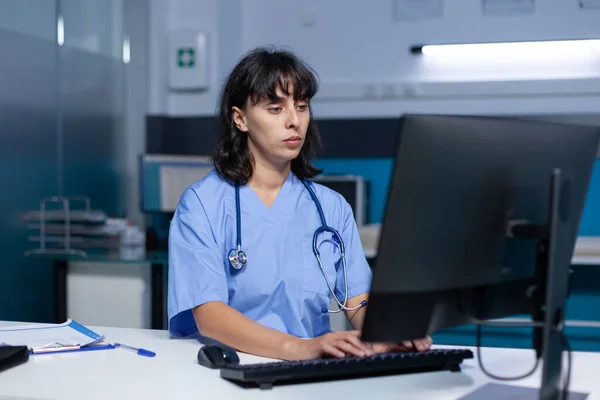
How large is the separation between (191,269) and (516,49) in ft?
8.13

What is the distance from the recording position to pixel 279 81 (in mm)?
1599

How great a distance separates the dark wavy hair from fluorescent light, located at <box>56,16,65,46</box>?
6.05 feet

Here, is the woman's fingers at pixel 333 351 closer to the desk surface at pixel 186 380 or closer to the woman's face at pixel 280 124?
the desk surface at pixel 186 380

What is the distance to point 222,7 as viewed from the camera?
12.2ft

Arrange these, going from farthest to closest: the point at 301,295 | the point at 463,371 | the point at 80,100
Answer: the point at 80,100
the point at 301,295
the point at 463,371

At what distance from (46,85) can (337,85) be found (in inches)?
52.2

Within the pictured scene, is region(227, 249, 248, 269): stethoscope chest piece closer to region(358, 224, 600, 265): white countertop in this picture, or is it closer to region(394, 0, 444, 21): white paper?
region(358, 224, 600, 265): white countertop

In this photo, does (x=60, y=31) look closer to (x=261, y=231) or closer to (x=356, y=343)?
(x=261, y=231)

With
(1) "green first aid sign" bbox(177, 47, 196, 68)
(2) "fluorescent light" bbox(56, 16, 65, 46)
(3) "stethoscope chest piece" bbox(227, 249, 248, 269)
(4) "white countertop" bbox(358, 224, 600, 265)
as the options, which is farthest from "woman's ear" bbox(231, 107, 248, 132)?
(1) "green first aid sign" bbox(177, 47, 196, 68)

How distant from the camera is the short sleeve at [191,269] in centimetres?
149

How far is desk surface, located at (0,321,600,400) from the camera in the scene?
1.14 m

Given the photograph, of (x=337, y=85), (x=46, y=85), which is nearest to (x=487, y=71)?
(x=337, y=85)

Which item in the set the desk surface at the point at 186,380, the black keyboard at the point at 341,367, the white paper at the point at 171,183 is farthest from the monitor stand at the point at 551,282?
the white paper at the point at 171,183

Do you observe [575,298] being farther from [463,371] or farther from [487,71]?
[463,371]
